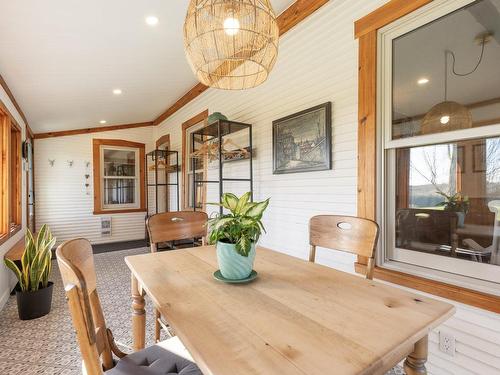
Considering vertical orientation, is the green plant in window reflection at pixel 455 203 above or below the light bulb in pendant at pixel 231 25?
below

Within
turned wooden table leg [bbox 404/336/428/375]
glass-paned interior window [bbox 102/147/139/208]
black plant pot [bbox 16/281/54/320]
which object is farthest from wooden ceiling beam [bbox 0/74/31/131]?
turned wooden table leg [bbox 404/336/428/375]

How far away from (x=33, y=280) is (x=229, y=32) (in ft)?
9.34

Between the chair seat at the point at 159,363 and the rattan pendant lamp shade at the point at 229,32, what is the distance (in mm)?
1294

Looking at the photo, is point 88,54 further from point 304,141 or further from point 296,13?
point 304,141

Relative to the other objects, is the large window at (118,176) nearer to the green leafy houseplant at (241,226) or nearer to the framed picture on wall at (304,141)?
the framed picture on wall at (304,141)

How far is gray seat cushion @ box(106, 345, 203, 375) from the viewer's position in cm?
102

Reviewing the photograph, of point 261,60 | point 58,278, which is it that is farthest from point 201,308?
point 58,278

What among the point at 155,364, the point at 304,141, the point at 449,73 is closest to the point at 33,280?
the point at 155,364

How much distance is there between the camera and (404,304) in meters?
0.96

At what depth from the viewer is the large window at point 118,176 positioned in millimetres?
6148

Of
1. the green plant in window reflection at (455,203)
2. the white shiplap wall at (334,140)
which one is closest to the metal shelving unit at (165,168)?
the white shiplap wall at (334,140)

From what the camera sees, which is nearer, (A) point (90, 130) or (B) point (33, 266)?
(B) point (33, 266)

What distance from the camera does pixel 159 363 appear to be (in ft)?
3.67

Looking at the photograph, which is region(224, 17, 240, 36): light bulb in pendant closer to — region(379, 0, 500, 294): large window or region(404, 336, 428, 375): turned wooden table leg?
region(379, 0, 500, 294): large window
